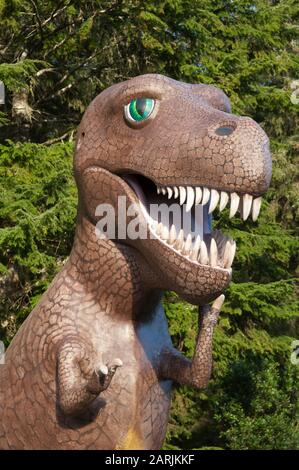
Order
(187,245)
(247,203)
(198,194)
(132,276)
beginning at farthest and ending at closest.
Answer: (132,276), (187,245), (198,194), (247,203)

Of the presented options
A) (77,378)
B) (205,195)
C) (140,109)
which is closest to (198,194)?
(205,195)

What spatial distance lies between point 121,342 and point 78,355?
0.84ft

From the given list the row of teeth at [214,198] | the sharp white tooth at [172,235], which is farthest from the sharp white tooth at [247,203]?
the sharp white tooth at [172,235]

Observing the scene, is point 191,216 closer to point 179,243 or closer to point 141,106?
point 179,243

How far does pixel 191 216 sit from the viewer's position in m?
3.14

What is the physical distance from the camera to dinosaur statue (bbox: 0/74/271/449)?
112 inches

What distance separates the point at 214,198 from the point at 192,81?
7.89 meters

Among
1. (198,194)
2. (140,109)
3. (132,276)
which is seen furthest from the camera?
(132,276)

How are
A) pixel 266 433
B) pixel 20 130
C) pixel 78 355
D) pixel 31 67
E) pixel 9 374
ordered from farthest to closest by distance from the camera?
pixel 20 130
pixel 266 433
pixel 31 67
pixel 9 374
pixel 78 355

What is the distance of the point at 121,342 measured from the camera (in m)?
3.23

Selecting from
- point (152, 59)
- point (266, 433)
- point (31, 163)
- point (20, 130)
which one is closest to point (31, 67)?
point (31, 163)

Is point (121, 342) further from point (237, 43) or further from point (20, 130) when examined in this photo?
point (237, 43)

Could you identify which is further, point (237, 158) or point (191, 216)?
point (191, 216)

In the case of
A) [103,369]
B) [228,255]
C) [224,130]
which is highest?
[224,130]
